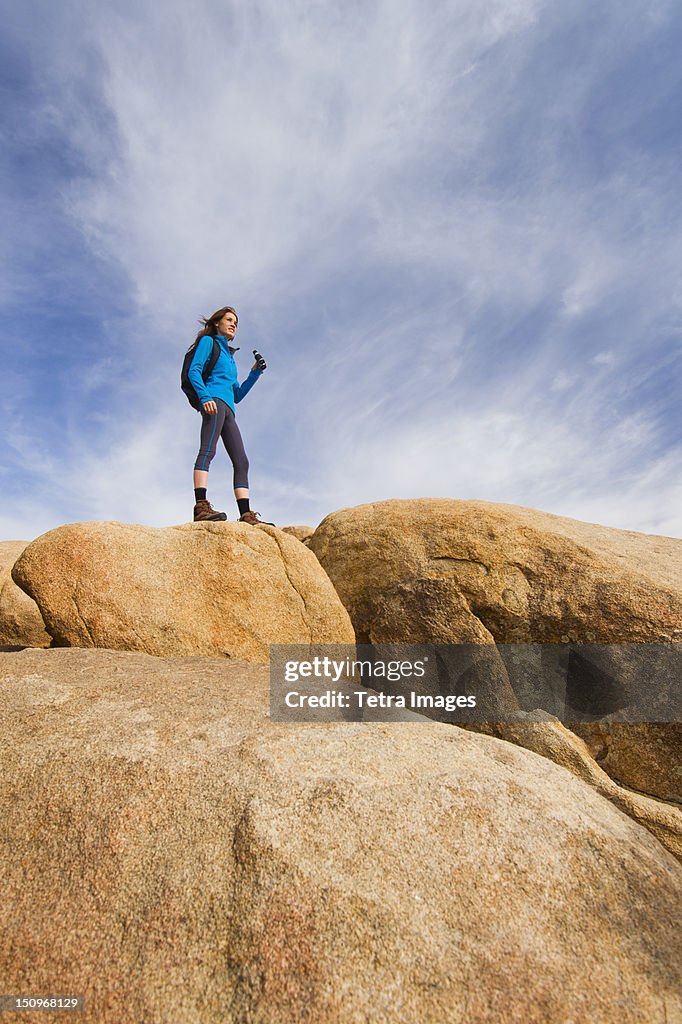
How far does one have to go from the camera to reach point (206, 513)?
7.63 meters

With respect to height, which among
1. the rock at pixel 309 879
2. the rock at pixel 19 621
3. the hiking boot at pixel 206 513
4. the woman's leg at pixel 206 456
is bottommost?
the rock at pixel 309 879

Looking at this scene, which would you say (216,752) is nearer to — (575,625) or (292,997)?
(292,997)

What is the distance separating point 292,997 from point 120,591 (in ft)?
13.3

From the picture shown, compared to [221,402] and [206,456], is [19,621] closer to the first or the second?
[206,456]

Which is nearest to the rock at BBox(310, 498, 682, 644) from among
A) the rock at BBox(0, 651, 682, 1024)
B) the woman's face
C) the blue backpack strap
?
the rock at BBox(0, 651, 682, 1024)

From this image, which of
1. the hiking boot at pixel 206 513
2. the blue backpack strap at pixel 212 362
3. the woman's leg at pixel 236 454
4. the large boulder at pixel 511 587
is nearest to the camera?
the large boulder at pixel 511 587

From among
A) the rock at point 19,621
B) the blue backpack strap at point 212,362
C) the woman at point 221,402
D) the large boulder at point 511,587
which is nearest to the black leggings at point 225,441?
the woman at point 221,402

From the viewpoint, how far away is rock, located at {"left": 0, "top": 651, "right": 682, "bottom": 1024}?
285 centimetres

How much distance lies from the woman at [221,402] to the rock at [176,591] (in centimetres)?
111

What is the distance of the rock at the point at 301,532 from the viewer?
29.5 ft

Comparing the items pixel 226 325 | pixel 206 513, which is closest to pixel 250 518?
pixel 206 513

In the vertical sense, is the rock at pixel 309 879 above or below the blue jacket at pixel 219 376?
below

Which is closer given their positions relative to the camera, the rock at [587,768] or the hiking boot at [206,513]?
the rock at [587,768]

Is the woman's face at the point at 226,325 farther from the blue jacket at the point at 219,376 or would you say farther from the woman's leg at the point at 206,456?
the woman's leg at the point at 206,456
